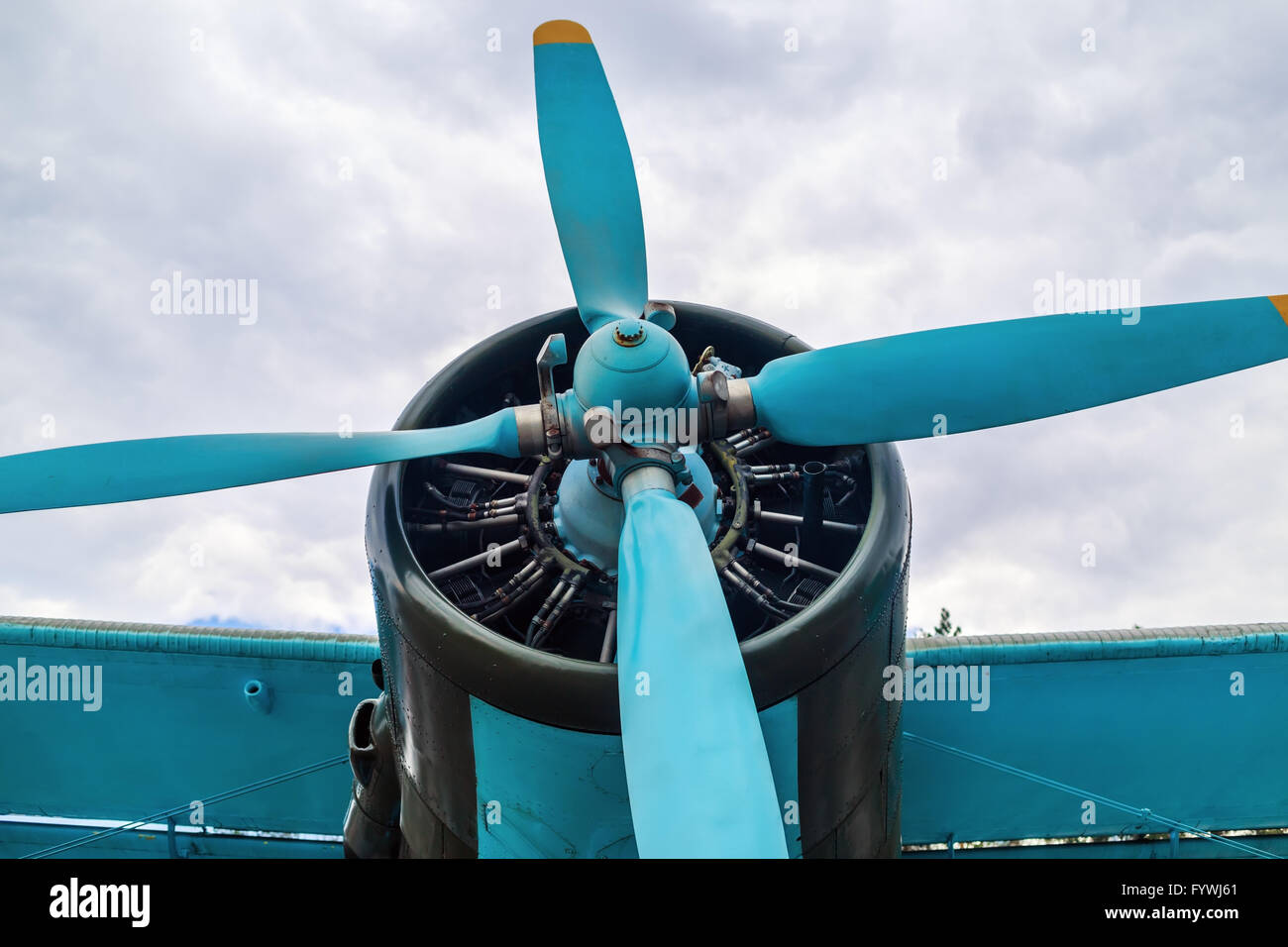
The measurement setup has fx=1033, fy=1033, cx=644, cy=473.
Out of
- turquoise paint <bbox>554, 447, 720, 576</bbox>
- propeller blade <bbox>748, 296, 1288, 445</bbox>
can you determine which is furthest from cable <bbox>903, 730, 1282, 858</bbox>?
propeller blade <bbox>748, 296, 1288, 445</bbox>

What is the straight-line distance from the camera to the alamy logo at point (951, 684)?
10422 millimetres

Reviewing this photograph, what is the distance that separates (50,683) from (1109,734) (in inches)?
441

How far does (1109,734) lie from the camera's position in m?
10.8

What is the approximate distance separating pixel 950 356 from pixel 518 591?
3.24 meters

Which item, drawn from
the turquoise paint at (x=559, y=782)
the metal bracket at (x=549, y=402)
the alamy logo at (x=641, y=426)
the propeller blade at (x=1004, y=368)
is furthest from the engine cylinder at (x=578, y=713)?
the alamy logo at (x=641, y=426)

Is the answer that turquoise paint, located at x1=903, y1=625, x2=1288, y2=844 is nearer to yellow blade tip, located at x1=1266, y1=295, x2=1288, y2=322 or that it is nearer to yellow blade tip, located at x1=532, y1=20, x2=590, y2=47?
yellow blade tip, located at x1=1266, y1=295, x2=1288, y2=322

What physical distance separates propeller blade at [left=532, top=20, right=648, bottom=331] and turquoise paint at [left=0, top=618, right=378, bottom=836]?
5065 millimetres

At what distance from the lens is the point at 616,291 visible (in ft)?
24.9

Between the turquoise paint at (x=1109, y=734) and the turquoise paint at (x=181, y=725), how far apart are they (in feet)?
20.3

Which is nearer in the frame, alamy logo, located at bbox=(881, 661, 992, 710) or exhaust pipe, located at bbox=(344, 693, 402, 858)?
exhaust pipe, located at bbox=(344, 693, 402, 858)

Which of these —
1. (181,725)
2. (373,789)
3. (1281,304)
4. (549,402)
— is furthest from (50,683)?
(1281,304)

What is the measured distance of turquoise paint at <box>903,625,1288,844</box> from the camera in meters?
10.4
